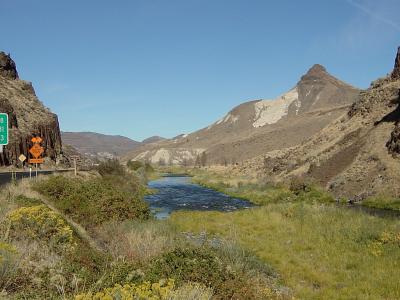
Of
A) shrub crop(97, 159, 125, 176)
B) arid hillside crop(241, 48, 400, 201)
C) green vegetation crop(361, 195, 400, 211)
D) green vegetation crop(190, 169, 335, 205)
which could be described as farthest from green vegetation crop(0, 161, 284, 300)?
arid hillside crop(241, 48, 400, 201)

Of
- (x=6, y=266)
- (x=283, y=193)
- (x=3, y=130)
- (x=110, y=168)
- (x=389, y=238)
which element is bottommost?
(x=283, y=193)

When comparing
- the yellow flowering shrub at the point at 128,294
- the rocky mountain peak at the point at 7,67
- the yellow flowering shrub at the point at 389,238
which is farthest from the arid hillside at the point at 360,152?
the rocky mountain peak at the point at 7,67

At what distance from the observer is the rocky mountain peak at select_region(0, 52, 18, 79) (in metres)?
63.7

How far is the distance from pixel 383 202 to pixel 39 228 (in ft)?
103

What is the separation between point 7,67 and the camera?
65.2 metres

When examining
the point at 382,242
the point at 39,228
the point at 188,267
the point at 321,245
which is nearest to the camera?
the point at 188,267

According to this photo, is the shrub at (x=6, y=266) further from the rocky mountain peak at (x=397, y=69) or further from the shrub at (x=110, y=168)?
the rocky mountain peak at (x=397, y=69)

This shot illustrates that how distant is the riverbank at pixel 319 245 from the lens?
13.3 meters

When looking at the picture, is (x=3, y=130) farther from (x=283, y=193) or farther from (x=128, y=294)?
(x=283, y=193)

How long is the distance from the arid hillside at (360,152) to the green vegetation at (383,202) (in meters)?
1.33

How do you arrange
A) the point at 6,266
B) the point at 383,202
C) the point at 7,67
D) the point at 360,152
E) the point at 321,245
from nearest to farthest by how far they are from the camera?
the point at 6,266 < the point at 321,245 < the point at 383,202 < the point at 360,152 < the point at 7,67

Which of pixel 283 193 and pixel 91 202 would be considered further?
pixel 283 193

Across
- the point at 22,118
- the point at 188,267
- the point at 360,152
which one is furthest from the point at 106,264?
the point at 22,118

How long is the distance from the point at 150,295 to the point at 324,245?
1368cm
